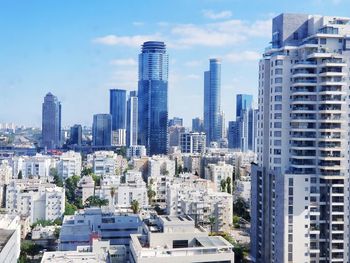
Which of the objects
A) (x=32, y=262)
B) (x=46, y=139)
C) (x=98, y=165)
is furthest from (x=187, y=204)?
→ (x=46, y=139)

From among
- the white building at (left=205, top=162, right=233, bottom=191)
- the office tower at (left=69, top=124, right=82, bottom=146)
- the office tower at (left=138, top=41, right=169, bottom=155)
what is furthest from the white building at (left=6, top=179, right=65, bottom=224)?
the office tower at (left=69, top=124, right=82, bottom=146)

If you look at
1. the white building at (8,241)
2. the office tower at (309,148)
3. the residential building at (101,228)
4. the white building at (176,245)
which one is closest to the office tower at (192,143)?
the residential building at (101,228)

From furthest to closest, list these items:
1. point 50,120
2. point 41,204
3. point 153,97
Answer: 1. point 153,97
2. point 50,120
3. point 41,204

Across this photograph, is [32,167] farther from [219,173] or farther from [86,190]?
[219,173]

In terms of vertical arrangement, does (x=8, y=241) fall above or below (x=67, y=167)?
below

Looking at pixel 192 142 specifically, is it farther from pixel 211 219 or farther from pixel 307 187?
pixel 307 187

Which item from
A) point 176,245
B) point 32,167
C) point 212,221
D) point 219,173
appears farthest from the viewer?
point 32,167

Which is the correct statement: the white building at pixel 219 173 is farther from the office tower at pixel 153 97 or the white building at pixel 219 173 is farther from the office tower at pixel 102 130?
the office tower at pixel 102 130

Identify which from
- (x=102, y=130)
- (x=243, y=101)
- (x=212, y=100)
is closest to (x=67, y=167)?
(x=102, y=130)
